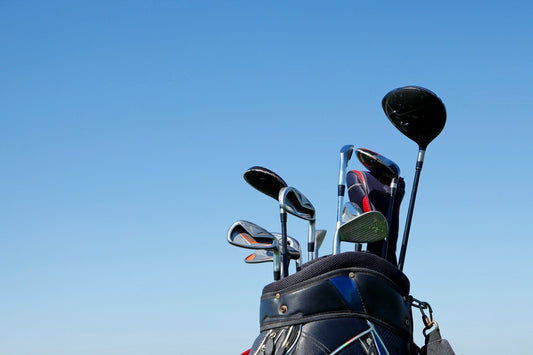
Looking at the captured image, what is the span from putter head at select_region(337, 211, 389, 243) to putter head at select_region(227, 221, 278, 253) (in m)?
0.44

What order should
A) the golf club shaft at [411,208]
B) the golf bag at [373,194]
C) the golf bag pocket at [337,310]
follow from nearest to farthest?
the golf bag pocket at [337,310], the golf club shaft at [411,208], the golf bag at [373,194]

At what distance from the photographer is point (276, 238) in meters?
3.16

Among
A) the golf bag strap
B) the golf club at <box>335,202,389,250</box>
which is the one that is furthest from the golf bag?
the golf bag strap

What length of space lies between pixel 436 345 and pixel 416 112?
1.05 meters

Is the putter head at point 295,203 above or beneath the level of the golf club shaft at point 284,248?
above

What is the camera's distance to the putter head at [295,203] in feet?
9.50

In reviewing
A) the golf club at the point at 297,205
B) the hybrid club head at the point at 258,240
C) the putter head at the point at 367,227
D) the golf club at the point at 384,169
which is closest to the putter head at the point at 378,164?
the golf club at the point at 384,169

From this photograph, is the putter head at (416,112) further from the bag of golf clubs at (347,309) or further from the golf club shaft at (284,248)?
the golf club shaft at (284,248)

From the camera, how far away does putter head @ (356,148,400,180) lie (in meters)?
3.08

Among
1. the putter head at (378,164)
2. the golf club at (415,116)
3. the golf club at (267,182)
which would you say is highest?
the golf club at (415,116)

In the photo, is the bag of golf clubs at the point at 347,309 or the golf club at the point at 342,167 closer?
the bag of golf clubs at the point at 347,309

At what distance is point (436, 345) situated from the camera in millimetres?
2414

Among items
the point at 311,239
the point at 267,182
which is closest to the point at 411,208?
the point at 311,239

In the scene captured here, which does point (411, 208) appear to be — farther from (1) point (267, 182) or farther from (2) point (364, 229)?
(1) point (267, 182)
